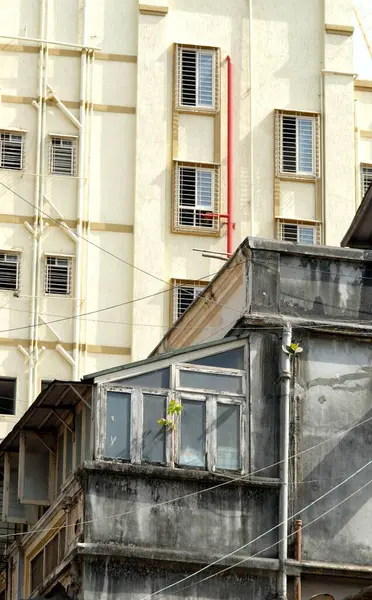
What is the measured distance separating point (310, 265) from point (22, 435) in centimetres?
714

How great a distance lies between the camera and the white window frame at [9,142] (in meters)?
55.5

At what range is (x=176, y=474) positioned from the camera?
35781 millimetres

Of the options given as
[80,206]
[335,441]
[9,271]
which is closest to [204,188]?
[80,206]

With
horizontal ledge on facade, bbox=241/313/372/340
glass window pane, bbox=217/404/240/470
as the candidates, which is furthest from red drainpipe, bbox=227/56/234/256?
glass window pane, bbox=217/404/240/470

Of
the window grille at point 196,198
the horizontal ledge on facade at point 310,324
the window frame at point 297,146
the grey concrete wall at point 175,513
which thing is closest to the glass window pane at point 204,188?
the window grille at point 196,198

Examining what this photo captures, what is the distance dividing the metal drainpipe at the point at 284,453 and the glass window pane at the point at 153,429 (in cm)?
232

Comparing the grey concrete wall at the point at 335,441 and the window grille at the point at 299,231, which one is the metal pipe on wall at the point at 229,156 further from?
the grey concrete wall at the point at 335,441

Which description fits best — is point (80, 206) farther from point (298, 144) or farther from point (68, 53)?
point (298, 144)

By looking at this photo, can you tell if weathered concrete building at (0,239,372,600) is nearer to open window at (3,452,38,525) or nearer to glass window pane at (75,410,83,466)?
glass window pane at (75,410,83,466)

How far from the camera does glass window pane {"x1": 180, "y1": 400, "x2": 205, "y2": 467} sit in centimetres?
3631

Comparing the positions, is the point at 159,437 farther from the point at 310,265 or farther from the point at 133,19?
the point at 133,19

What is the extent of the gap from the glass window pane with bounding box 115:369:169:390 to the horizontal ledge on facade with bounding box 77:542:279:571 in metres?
3.13

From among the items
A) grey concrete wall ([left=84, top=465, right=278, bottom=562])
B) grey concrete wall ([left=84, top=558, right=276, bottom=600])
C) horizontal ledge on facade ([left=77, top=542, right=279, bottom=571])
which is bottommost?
grey concrete wall ([left=84, top=558, right=276, bottom=600])

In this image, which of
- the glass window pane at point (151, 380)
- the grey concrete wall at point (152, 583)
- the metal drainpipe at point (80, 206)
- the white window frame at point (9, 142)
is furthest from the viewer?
the white window frame at point (9, 142)
